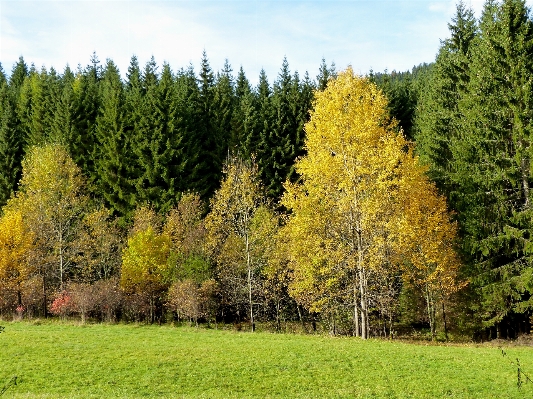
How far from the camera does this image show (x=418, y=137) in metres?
44.3

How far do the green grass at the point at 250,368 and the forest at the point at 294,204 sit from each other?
448 cm

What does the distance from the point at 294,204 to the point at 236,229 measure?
1065cm

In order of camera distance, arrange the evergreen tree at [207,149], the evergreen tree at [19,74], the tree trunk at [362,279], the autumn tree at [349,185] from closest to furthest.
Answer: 1. the autumn tree at [349,185]
2. the tree trunk at [362,279]
3. the evergreen tree at [207,149]
4. the evergreen tree at [19,74]

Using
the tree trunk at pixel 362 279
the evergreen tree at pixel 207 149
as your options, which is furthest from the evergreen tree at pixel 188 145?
the tree trunk at pixel 362 279

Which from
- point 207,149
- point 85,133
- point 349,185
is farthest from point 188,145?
point 349,185

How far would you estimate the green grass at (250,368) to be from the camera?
1469cm

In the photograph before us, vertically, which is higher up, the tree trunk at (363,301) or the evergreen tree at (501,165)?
the evergreen tree at (501,165)

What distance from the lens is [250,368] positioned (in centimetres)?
1741

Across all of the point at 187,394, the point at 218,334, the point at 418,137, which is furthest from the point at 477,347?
the point at 418,137

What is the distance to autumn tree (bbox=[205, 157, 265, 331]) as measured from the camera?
31.4m

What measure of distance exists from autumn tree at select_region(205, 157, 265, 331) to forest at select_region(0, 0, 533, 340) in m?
0.17

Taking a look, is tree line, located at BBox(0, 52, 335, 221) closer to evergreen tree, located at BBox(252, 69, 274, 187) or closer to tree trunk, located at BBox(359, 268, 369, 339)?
evergreen tree, located at BBox(252, 69, 274, 187)

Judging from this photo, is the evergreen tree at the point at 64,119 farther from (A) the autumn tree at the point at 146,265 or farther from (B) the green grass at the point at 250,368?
(B) the green grass at the point at 250,368

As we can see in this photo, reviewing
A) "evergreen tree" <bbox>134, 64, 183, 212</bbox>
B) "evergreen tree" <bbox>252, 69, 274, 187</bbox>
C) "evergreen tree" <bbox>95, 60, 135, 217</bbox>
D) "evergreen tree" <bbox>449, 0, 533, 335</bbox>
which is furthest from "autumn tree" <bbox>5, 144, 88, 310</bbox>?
"evergreen tree" <bbox>449, 0, 533, 335</bbox>
